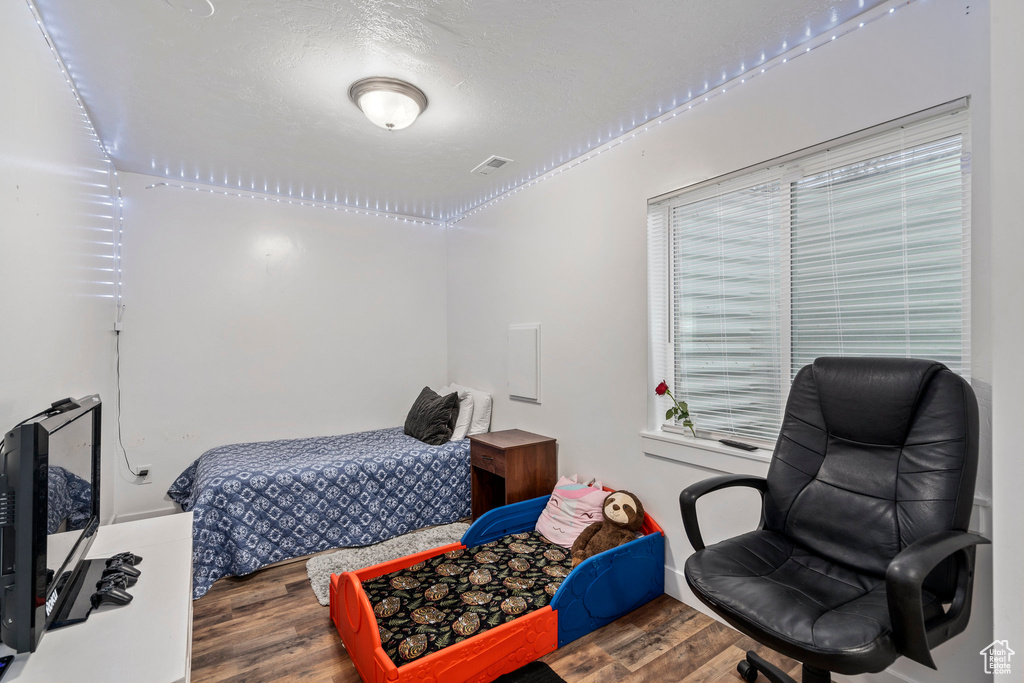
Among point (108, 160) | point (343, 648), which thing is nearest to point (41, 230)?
point (108, 160)

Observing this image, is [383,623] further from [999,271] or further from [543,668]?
[999,271]

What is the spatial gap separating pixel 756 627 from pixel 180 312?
13.3ft

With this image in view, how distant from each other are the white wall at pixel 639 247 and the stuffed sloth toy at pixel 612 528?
16 cm

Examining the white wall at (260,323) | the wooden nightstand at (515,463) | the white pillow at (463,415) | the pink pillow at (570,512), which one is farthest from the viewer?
the white pillow at (463,415)

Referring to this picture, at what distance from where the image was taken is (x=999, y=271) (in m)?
1.36

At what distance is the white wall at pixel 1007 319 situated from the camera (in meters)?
1.30

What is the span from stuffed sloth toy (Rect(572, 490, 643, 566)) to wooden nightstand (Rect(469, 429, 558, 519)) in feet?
2.07

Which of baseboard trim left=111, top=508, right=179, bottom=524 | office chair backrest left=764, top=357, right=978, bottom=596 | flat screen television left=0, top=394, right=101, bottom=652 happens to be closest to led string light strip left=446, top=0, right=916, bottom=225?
office chair backrest left=764, top=357, right=978, bottom=596

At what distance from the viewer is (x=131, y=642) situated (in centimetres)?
123

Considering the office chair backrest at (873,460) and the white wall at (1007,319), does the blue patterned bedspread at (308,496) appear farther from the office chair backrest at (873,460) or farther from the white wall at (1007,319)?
the white wall at (1007,319)

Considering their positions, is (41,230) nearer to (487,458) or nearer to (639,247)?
(487,458)

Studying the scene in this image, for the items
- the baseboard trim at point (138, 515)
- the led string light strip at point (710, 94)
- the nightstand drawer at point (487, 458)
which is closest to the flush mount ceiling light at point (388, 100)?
the led string light strip at point (710, 94)

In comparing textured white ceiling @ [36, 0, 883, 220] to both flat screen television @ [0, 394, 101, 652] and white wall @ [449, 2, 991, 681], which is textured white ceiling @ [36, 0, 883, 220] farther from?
flat screen television @ [0, 394, 101, 652]

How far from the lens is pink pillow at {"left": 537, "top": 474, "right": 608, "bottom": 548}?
8.84ft
